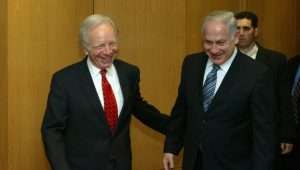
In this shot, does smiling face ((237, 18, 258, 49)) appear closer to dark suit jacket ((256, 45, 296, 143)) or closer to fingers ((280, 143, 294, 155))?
dark suit jacket ((256, 45, 296, 143))

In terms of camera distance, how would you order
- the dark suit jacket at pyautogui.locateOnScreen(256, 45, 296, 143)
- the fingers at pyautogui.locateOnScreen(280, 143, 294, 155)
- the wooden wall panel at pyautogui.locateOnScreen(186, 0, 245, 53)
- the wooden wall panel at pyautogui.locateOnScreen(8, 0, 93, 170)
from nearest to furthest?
1. the wooden wall panel at pyautogui.locateOnScreen(8, 0, 93, 170)
2. the dark suit jacket at pyautogui.locateOnScreen(256, 45, 296, 143)
3. the fingers at pyautogui.locateOnScreen(280, 143, 294, 155)
4. the wooden wall panel at pyautogui.locateOnScreen(186, 0, 245, 53)

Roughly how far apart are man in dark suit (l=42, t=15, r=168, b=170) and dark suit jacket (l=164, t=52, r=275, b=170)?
42 cm

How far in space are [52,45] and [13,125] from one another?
577 millimetres

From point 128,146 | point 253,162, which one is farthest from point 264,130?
point 128,146

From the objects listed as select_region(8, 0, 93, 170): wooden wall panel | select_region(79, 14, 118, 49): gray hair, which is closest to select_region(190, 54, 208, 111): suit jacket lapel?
select_region(79, 14, 118, 49): gray hair

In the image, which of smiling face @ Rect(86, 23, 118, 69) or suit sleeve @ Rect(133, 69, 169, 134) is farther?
suit sleeve @ Rect(133, 69, 169, 134)

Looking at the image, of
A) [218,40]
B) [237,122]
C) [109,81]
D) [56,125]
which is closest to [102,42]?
[109,81]

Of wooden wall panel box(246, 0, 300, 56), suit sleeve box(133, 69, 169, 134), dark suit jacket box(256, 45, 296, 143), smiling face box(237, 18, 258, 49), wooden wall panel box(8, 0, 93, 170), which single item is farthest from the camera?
wooden wall panel box(246, 0, 300, 56)

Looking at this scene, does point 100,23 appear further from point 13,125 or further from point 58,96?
point 13,125

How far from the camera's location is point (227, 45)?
309cm

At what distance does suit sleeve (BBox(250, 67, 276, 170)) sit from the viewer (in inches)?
120

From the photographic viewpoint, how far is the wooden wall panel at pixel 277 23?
5586 mm

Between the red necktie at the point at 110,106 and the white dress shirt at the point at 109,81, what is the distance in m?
0.02

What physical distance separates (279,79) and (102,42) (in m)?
1.76
